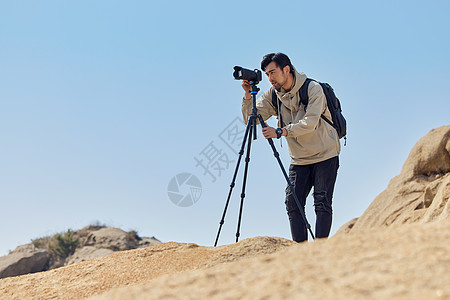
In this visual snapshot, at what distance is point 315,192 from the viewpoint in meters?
5.39

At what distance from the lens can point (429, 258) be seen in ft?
7.90

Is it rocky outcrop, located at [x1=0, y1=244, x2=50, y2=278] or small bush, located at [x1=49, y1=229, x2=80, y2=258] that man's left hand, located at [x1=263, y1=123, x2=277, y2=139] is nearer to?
rocky outcrop, located at [x1=0, y1=244, x2=50, y2=278]

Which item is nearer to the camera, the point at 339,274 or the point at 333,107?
the point at 339,274

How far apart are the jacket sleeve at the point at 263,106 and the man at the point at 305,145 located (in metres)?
0.32

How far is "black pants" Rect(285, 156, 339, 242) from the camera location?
17.5ft

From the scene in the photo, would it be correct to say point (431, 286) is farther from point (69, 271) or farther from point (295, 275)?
point (69, 271)

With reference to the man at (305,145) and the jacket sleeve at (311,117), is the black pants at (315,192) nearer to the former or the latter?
the man at (305,145)

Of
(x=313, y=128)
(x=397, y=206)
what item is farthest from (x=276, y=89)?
(x=397, y=206)

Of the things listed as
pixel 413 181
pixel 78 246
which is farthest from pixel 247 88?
pixel 78 246

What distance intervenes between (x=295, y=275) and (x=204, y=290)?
45 cm

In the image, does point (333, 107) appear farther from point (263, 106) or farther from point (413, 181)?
point (413, 181)

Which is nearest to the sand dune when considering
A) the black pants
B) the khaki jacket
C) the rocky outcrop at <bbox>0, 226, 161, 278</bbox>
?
the black pants

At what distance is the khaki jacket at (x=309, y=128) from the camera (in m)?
5.22

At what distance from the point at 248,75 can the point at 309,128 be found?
3.58ft
